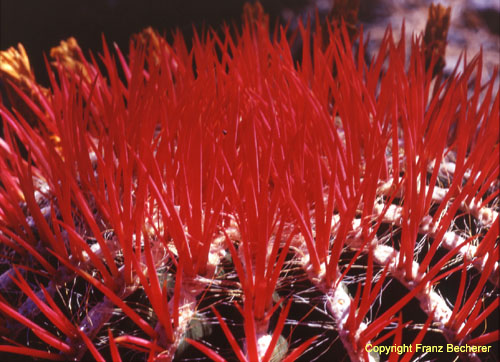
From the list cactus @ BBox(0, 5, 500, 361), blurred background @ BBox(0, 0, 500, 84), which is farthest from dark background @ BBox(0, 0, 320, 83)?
cactus @ BBox(0, 5, 500, 361)

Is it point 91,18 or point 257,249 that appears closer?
point 257,249

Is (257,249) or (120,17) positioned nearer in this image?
(257,249)

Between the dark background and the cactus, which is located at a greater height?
the dark background

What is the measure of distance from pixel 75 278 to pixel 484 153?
319mm

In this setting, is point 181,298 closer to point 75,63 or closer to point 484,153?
point 484,153

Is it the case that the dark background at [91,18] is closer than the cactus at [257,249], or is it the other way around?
the cactus at [257,249]

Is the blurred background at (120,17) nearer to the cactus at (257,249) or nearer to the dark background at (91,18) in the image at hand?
the dark background at (91,18)

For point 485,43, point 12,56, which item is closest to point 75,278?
point 12,56

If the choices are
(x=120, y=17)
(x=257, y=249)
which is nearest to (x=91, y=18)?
(x=120, y=17)

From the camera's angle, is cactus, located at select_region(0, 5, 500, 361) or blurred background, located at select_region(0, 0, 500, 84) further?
blurred background, located at select_region(0, 0, 500, 84)

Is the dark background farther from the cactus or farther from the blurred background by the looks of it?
the cactus

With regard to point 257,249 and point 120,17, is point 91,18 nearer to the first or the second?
point 120,17

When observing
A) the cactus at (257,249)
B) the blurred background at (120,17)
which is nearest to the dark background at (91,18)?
the blurred background at (120,17)

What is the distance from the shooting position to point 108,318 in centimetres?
30
